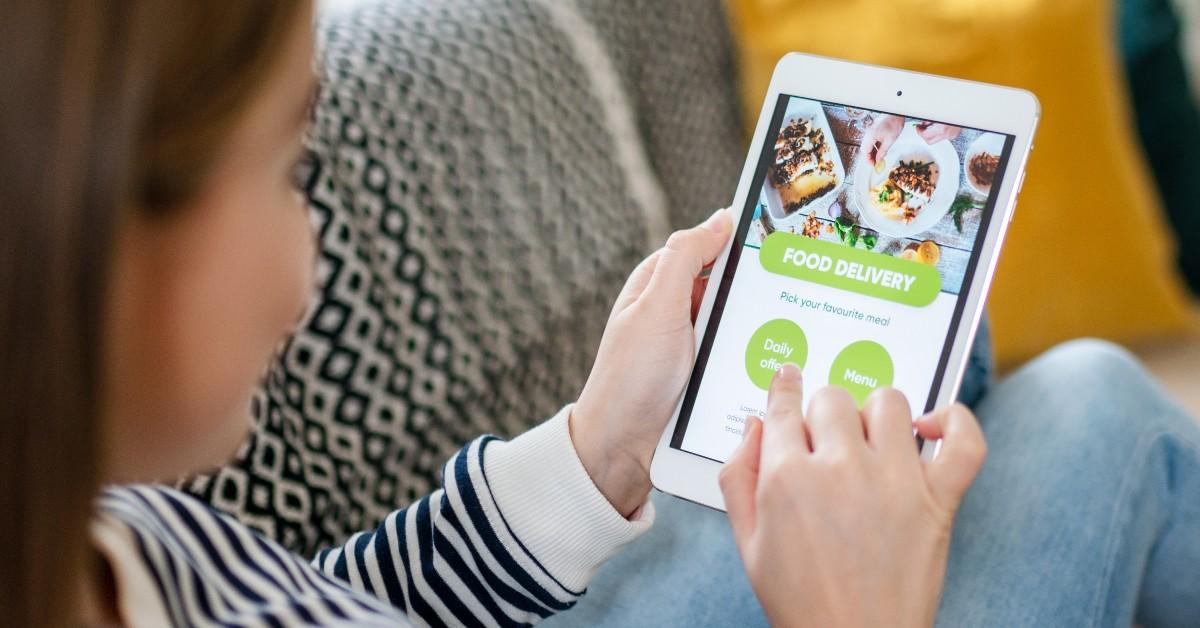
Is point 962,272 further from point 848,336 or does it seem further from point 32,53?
point 32,53

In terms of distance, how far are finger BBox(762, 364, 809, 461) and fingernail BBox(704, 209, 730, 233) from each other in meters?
0.15

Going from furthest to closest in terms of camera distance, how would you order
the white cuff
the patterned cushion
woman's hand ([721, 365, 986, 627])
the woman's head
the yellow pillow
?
the yellow pillow, the patterned cushion, the white cuff, woman's hand ([721, 365, 986, 627]), the woman's head

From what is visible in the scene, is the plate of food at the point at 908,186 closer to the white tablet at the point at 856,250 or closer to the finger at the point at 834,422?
the white tablet at the point at 856,250

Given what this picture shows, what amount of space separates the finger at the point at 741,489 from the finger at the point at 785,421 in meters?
0.01

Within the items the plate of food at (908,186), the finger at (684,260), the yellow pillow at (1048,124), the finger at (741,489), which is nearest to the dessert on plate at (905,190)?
the plate of food at (908,186)

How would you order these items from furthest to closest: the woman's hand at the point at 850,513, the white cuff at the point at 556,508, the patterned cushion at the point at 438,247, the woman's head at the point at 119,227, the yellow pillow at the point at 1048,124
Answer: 1. the yellow pillow at the point at 1048,124
2. the patterned cushion at the point at 438,247
3. the white cuff at the point at 556,508
4. the woman's hand at the point at 850,513
5. the woman's head at the point at 119,227

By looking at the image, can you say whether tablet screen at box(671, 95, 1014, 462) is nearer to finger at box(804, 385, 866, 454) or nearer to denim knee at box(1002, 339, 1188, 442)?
finger at box(804, 385, 866, 454)

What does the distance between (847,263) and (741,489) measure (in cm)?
21

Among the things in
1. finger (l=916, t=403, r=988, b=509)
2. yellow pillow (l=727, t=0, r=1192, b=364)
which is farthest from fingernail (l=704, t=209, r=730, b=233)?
yellow pillow (l=727, t=0, r=1192, b=364)

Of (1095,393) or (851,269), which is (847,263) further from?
(1095,393)

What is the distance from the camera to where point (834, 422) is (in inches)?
19.9

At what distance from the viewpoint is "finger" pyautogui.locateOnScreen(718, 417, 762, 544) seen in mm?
514

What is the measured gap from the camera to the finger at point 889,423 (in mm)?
502

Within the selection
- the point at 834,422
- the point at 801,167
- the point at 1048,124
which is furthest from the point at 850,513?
the point at 1048,124
